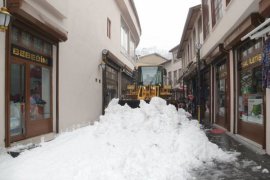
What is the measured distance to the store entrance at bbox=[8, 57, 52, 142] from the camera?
8.44 m

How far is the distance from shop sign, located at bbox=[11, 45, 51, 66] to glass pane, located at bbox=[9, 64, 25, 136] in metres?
0.30

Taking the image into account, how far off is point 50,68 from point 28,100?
1762 mm

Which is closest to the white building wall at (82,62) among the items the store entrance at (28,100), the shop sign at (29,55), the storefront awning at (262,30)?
the store entrance at (28,100)

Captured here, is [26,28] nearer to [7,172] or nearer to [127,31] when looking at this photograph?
[7,172]

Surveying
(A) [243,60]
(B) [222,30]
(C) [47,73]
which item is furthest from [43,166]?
(B) [222,30]

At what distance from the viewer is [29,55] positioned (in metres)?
9.22

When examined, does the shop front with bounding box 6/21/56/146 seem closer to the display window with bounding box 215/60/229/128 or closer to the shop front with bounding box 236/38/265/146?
the shop front with bounding box 236/38/265/146

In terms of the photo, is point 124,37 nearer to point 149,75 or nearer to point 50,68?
point 149,75

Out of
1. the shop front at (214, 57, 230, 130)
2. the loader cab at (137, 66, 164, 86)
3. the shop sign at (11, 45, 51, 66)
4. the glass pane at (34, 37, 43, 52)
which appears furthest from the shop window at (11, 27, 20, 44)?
Answer: the loader cab at (137, 66, 164, 86)

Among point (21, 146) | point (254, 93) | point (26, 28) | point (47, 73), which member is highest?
point (26, 28)

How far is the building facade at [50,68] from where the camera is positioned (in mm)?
8188

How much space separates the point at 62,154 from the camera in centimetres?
631

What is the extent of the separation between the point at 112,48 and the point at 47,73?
11.0 metres

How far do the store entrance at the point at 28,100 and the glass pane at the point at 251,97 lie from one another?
20.9ft
